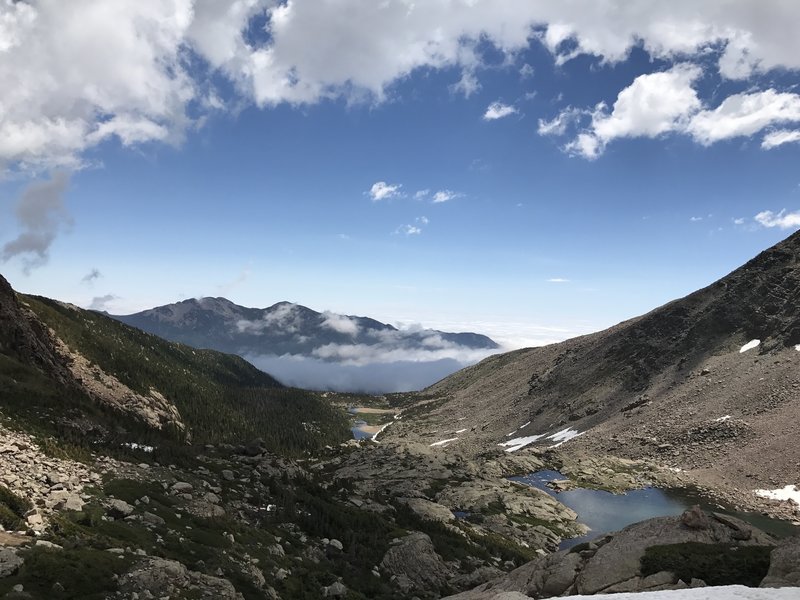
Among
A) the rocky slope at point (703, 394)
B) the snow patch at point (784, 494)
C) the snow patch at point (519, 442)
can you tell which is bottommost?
the snow patch at point (519, 442)

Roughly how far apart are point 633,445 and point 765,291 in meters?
86.6

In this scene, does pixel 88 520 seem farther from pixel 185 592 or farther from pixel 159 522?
pixel 185 592

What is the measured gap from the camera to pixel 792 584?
67.2 ft

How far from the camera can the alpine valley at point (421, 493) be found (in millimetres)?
25031

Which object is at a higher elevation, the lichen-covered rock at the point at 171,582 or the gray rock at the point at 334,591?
the lichen-covered rock at the point at 171,582

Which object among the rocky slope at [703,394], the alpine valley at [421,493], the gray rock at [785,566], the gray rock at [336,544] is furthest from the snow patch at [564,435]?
the gray rock at [785,566]

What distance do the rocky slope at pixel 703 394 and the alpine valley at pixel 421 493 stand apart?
0.65 metres

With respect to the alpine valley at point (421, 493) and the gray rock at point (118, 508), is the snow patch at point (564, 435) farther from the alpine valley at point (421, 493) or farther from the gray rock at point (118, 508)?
the gray rock at point (118, 508)

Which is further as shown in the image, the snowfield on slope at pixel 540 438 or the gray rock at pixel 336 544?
the snowfield on slope at pixel 540 438

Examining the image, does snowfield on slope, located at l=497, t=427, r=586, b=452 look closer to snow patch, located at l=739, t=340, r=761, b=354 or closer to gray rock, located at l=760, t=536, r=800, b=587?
snow patch, located at l=739, t=340, r=761, b=354

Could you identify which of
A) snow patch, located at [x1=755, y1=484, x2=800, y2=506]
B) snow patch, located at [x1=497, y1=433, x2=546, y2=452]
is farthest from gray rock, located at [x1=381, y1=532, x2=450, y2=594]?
snow patch, located at [x1=497, y1=433, x2=546, y2=452]

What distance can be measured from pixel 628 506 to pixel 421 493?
4126 centimetres

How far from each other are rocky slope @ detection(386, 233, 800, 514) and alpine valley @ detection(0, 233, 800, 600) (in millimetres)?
646

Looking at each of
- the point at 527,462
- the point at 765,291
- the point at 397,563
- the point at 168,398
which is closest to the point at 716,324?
the point at 765,291
